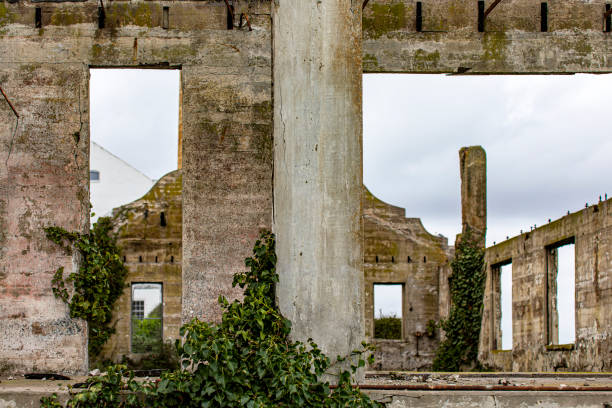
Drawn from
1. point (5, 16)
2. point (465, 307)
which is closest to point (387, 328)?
point (465, 307)

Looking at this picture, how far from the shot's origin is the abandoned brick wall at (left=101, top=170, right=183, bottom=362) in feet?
67.7

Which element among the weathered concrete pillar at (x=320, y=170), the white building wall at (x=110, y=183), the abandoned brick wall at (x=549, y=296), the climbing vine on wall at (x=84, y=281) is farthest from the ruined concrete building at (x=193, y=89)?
the white building wall at (x=110, y=183)

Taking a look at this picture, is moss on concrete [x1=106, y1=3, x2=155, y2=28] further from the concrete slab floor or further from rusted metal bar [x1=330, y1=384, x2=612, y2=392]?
rusted metal bar [x1=330, y1=384, x2=612, y2=392]

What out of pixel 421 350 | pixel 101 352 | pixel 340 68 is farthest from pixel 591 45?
pixel 101 352

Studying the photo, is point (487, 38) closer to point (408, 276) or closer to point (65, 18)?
point (65, 18)

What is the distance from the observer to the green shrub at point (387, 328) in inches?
1018

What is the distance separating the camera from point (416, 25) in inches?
431

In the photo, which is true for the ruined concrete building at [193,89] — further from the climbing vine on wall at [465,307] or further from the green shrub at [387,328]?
the green shrub at [387,328]

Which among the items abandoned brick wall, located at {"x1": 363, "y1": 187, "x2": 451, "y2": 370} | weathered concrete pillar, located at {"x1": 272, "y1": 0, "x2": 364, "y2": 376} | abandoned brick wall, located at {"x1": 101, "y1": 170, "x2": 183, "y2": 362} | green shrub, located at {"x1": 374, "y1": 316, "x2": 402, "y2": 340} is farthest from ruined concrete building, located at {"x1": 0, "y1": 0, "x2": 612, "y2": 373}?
green shrub, located at {"x1": 374, "y1": 316, "x2": 402, "y2": 340}

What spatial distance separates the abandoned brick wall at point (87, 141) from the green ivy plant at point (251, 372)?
121 inches

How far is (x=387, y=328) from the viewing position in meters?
26.3

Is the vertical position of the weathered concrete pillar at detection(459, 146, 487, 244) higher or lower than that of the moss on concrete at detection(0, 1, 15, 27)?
lower

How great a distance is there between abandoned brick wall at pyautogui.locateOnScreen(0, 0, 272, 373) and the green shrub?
1639cm

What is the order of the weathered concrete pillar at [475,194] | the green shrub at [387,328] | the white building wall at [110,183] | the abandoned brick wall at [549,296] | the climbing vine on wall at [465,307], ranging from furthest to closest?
1. the white building wall at [110,183]
2. the green shrub at [387,328]
3. the weathered concrete pillar at [475,194]
4. the climbing vine on wall at [465,307]
5. the abandoned brick wall at [549,296]
